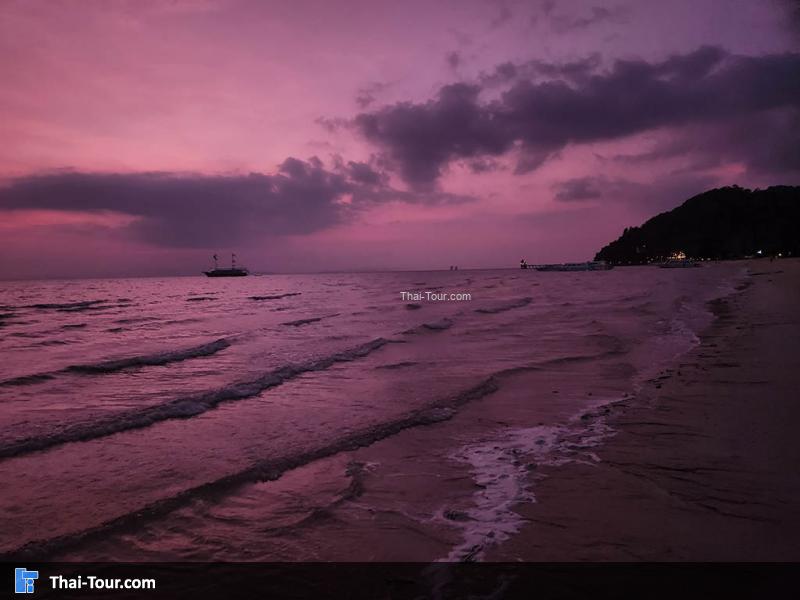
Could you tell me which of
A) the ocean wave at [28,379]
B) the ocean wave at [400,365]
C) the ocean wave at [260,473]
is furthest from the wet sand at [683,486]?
the ocean wave at [28,379]

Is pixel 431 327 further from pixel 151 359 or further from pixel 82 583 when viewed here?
pixel 82 583

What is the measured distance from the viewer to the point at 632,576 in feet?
13.4

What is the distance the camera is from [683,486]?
5914 millimetres

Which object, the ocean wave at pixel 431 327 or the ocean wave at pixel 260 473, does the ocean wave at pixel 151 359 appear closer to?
the ocean wave at pixel 431 327

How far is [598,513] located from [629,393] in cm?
647

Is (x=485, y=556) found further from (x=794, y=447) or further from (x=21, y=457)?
(x=21, y=457)

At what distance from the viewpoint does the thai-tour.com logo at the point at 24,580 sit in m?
4.39

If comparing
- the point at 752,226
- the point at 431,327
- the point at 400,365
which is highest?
the point at 752,226

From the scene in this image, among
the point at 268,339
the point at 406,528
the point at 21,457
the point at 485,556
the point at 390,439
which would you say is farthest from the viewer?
the point at 268,339

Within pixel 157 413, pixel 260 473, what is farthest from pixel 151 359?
pixel 260 473

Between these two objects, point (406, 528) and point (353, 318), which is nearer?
point (406, 528)

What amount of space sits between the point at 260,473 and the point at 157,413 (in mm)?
4665

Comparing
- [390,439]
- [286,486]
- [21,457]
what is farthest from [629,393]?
[21,457]

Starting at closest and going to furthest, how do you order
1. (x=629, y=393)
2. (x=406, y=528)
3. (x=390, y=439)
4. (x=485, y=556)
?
1. (x=485, y=556)
2. (x=406, y=528)
3. (x=390, y=439)
4. (x=629, y=393)
